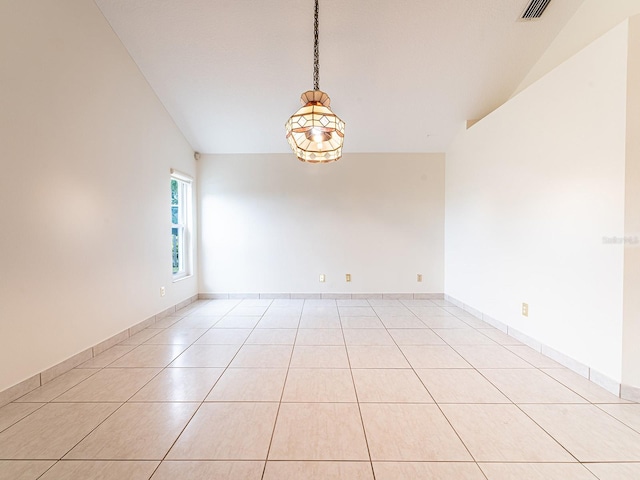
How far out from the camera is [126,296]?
112 inches

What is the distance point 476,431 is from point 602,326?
1.28m

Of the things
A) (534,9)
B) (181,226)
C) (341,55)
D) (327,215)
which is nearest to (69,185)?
(181,226)

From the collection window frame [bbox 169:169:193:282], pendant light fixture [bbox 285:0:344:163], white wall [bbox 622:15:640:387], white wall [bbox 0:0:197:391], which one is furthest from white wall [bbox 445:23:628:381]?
window frame [bbox 169:169:193:282]

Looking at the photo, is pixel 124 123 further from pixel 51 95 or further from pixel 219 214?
pixel 219 214

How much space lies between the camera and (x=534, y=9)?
2414 millimetres

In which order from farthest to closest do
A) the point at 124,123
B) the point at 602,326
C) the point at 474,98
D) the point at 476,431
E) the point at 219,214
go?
the point at 219,214
the point at 474,98
the point at 124,123
the point at 602,326
the point at 476,431

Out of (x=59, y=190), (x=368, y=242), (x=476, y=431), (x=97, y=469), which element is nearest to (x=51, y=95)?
(x=59, y=190)

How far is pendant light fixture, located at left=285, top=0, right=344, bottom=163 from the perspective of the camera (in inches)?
61.4

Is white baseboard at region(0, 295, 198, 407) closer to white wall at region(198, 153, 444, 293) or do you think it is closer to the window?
the window

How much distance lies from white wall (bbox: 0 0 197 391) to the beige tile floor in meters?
0.43

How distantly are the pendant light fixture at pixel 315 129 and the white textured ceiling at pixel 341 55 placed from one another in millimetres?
1473

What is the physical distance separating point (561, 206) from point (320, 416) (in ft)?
8.12

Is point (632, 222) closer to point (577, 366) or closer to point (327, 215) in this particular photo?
point (577, 366)

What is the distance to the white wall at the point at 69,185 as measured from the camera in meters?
1.79
